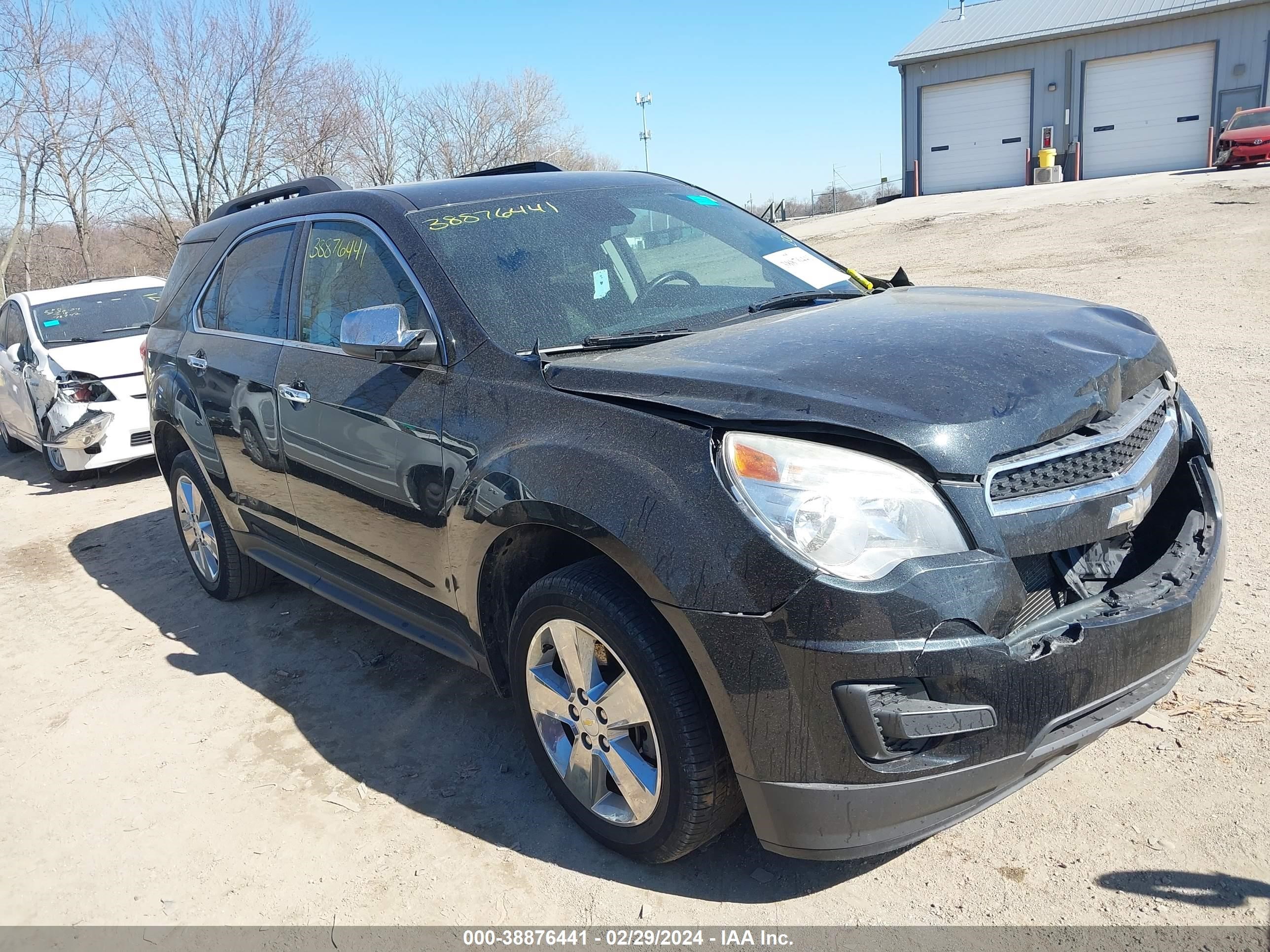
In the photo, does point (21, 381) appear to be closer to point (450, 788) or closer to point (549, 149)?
point (450, 788)

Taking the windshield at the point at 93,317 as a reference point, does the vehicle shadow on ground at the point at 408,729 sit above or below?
below

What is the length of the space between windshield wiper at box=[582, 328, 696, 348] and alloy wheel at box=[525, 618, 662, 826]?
2.86 ft

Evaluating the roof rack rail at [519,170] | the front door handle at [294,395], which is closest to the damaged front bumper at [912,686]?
the front door handle at [294,395]

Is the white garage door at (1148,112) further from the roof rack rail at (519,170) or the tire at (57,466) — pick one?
the roof rack rail at (519,170)

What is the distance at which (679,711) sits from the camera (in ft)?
7.82

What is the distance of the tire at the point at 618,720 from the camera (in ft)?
Answer: 7.89

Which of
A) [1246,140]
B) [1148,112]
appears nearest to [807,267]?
[1246,140]

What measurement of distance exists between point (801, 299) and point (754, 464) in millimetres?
1409

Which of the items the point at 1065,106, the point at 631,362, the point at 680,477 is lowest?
the point at 680,477

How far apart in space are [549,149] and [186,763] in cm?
4018

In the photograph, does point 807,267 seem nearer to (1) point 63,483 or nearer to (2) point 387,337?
(2) point 387,337

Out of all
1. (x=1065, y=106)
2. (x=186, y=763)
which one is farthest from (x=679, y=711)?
(x=1065, y=106)

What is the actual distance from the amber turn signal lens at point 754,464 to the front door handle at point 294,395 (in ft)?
6.85

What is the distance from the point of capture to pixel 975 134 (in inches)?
1315
